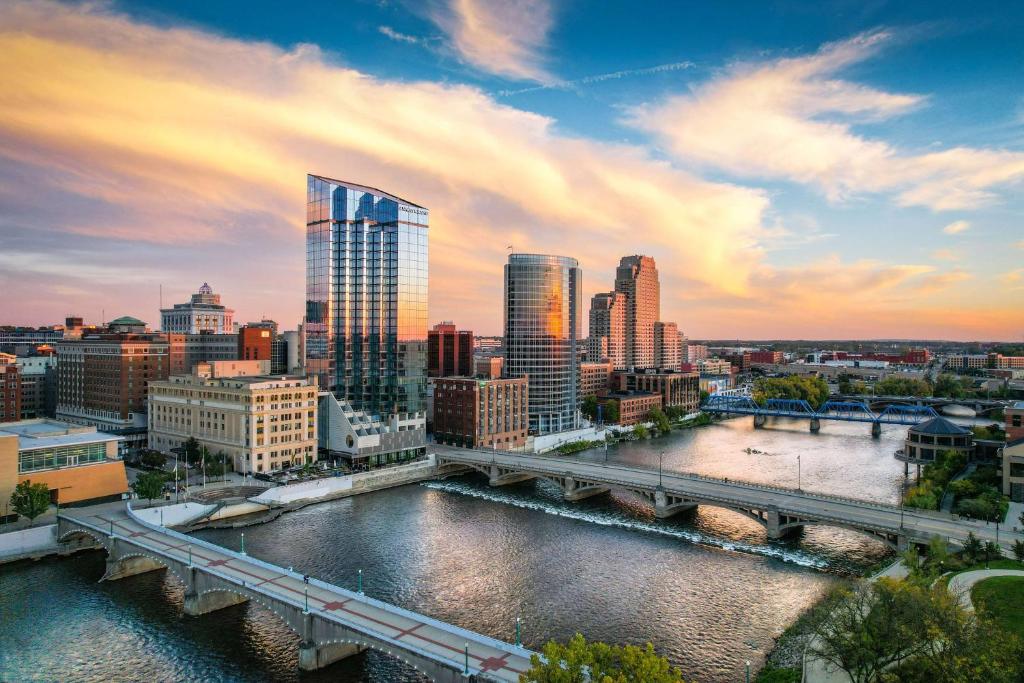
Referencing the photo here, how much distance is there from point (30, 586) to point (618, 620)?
43.5 metres

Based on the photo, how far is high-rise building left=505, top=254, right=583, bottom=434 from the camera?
123312 millimetres

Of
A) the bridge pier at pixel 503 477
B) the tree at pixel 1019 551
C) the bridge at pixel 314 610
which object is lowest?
the bridge pier at pixel 503 477

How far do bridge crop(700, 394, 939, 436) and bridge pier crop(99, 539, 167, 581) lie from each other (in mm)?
126423

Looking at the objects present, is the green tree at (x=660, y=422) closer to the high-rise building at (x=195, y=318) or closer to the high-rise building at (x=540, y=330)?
the high-rise building at (x=540, y=330)

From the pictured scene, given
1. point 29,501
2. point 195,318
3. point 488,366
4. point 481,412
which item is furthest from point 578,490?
point 195,318

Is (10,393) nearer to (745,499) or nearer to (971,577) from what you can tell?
(745,499)

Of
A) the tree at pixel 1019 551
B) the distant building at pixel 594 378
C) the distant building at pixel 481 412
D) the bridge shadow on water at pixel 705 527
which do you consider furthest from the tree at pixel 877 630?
the distant building at pixel 594 378

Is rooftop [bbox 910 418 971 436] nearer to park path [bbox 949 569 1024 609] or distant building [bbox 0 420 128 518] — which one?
park path [bbox 949 569 1024 609]

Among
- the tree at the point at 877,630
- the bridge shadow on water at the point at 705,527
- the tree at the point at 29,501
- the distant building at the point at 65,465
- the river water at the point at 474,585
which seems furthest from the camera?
the distant building at the point at 65,465

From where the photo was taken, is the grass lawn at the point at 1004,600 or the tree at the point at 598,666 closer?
the tree at the point at 598,666

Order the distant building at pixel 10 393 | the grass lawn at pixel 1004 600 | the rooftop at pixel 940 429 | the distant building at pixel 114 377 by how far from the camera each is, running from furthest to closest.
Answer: the distant building at pixel 10 393, the distant building at pixel 114 377, the rooftop at pixel 940 429, the grass lawn at pixel 1004 600

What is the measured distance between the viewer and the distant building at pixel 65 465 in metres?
60.9

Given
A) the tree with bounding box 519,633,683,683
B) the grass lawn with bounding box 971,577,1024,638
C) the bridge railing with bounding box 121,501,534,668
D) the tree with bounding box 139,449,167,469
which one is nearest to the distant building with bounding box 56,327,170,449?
the tree with bounding box 139,449,167,469

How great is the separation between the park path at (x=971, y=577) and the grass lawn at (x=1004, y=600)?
0.40 m
